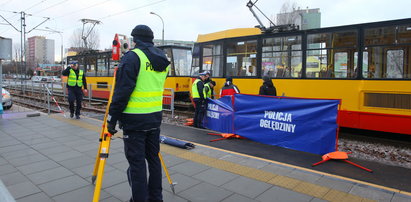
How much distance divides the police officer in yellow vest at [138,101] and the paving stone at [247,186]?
1.32m

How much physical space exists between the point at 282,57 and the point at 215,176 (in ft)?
18.9

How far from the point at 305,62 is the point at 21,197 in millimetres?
7535

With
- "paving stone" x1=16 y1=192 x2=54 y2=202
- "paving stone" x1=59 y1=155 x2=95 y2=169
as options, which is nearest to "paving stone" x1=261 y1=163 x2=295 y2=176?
"paving stone" x1=59 y1=155 x2=95 y2=169

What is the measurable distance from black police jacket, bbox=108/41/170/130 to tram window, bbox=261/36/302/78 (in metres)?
6.55

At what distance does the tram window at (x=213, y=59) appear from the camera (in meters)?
10.9

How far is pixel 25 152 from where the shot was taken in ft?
17.9

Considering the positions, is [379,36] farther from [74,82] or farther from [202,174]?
[74,82]

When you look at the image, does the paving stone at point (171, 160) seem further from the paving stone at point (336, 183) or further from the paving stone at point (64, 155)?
the paving stone at point (336, 183)

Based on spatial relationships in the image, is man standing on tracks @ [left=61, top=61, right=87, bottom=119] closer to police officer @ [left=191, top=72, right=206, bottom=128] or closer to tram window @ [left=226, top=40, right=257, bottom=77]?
police officer @ [left=191, top=72, right=206, bottom=128]

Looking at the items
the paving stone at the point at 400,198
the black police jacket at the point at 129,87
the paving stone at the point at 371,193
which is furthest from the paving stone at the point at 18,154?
the paving stone at the point at 400,198

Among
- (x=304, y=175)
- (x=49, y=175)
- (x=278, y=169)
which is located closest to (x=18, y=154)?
(x=49, y=175)

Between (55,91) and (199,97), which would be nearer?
(199,97)

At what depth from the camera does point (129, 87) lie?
279 cm

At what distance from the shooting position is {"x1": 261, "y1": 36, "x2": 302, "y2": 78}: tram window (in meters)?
8.70
